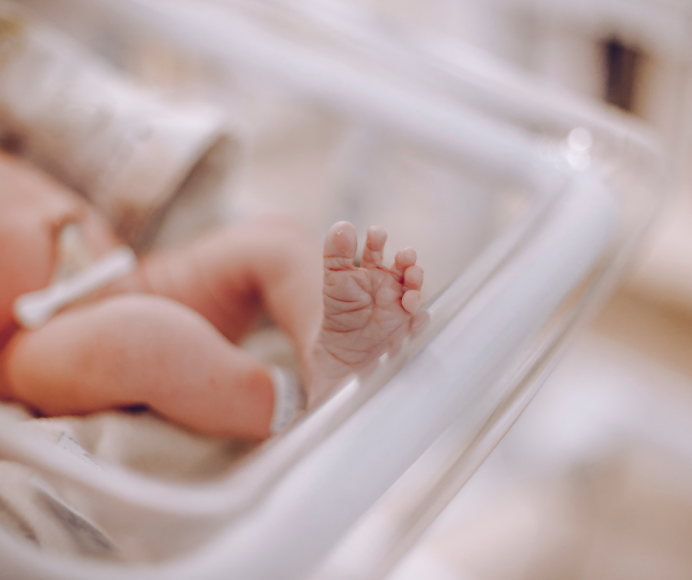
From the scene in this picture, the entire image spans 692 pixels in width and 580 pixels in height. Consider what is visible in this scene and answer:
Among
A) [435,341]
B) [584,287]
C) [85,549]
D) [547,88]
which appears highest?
[547,88]

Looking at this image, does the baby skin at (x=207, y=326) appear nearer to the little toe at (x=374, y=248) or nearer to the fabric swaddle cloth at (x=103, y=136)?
the little toe at (x=374, y=248)

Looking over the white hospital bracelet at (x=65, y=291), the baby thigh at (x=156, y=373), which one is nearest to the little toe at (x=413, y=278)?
the baby thigh at (x=156, y=373)

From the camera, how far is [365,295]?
320 mm

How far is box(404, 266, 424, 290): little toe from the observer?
31cm

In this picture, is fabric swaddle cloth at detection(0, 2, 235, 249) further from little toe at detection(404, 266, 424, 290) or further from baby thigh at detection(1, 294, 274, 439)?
little toe at detection(404, 266, 424, 290)

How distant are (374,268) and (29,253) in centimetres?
32

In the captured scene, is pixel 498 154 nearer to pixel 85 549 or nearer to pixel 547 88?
pixel 547 88

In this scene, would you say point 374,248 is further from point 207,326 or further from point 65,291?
point 65,291

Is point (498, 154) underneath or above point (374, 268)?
above

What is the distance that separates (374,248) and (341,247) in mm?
19

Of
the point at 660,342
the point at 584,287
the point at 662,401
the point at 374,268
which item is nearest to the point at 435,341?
the point at 374,268

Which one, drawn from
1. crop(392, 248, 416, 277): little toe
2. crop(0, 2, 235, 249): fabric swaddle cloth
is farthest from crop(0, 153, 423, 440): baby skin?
crop(0, 2, 235, 249): fabric swaddle cloth

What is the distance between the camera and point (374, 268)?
12.5 inches

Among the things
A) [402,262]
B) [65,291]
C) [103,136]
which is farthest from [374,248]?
[103,136]
